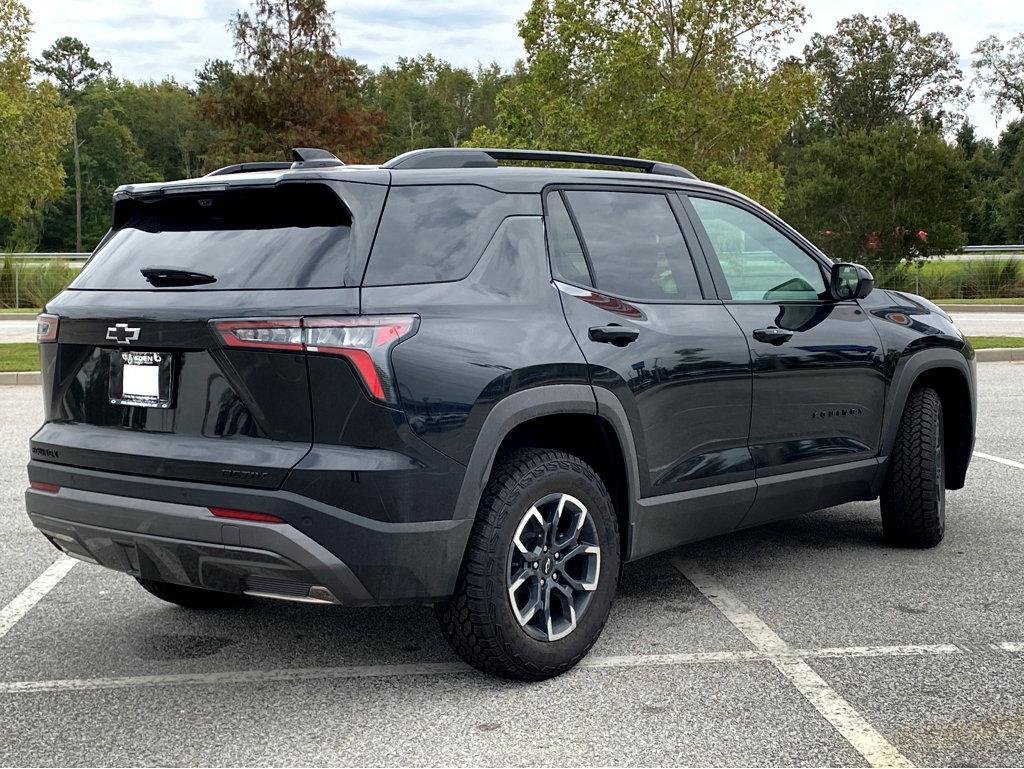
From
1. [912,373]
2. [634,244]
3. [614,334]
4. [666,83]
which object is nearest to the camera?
[614,334]

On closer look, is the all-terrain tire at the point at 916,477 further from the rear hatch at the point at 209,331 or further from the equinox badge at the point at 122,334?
the equinox badge at the point at 122,334

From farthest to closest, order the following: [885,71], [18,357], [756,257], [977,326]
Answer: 1. [885,71]
2. [977,326]
3. [18,357]
4. [756,257]

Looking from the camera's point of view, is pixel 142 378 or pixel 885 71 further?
pixel 885 71

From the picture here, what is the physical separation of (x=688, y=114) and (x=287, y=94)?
71.4 feet

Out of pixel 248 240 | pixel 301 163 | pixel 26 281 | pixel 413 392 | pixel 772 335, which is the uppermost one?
pixel 301 163

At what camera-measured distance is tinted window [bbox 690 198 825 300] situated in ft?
16.7

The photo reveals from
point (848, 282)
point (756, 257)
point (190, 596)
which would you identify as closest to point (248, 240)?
point (190, 596)

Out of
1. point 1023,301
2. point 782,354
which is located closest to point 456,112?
Result: point 1023,301

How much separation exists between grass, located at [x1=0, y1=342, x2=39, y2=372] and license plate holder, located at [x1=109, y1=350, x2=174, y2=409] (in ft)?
37.3

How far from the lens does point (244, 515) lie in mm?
3635

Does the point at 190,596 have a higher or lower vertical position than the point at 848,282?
lower

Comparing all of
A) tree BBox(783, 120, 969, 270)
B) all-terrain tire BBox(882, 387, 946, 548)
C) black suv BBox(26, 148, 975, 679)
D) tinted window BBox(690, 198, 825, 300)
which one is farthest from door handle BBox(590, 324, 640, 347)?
tree BBox(783, 120, 969, 270)

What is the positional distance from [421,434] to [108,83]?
406ft

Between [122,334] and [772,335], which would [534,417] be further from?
[772,335]
